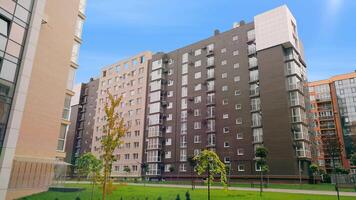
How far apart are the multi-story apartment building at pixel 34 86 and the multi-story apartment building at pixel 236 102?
3340cm

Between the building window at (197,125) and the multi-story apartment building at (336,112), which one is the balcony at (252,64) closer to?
the building window at (197,125)

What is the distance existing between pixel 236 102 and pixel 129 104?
34.3 metres

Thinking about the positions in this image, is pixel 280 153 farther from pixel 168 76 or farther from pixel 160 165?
pixel 168 76

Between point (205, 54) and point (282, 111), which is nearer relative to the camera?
point (282, 111)

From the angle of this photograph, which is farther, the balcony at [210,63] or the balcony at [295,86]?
the balcony at [210,63]

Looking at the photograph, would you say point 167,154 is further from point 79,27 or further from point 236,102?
point 79,27

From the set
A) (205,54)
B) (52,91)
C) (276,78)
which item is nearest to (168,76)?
(205,54)

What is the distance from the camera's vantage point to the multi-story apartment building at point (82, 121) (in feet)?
299

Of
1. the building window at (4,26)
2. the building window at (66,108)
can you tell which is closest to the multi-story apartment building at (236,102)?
the building window at (66,108)

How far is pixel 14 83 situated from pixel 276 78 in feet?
139

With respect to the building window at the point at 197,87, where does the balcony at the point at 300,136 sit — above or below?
below

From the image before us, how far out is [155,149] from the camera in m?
65.3

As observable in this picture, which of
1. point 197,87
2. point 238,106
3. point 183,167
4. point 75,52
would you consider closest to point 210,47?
point 197,87

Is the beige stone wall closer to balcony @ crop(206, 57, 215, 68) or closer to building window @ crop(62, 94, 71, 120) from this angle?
building window @ crop(62, 94, 71, 120)
